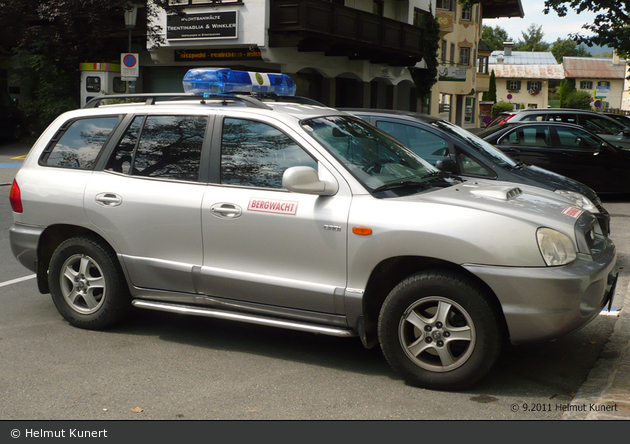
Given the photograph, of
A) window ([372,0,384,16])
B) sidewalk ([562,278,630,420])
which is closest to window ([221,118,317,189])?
sidewalk ([562,278,630,420])

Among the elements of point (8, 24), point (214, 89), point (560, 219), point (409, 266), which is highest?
point (8, 24)

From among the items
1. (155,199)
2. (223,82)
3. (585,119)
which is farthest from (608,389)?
(585,119)

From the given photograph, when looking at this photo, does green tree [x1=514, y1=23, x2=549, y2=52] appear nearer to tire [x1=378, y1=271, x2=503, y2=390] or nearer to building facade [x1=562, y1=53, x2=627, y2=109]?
building facade [x1=562, y1=53, x2=627, y2=109]

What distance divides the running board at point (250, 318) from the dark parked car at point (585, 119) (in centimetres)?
1130

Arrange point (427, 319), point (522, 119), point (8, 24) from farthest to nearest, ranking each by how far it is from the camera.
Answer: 1. point (8, 24)
2. point (522, 119)
3. point (427, 319)

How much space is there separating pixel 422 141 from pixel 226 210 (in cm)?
385

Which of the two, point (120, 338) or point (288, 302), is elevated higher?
point (288, 302)

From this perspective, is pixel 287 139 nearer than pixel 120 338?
Yes

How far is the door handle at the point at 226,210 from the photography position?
186 inches

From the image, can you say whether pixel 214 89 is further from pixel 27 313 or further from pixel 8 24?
pixel 8 24

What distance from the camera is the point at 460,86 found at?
167 feet

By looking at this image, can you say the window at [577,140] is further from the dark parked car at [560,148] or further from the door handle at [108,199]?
the door handle at [108,199]

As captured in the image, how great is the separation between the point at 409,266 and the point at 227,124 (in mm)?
1657
